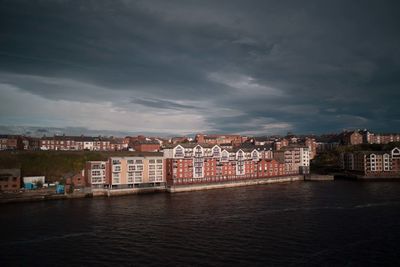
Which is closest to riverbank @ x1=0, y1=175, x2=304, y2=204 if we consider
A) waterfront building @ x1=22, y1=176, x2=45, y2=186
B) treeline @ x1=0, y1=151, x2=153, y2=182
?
waterfront building @ x1=22, y1=176, x2=45, y2=186

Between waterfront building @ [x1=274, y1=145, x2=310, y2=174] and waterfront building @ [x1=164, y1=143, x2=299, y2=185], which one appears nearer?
waterfront building @ [x1=164, y1=143, x2=299, y2=185]

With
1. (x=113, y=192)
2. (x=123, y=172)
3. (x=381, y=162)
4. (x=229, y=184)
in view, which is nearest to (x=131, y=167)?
(x=123, y=172)

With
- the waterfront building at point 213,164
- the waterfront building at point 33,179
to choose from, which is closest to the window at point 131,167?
the waterfront building at point 213,164

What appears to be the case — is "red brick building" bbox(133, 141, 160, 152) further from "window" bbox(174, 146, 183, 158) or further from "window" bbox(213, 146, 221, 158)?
"window" bbox(174, 146, 183, 158)

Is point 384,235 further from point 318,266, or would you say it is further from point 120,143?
point 120,143

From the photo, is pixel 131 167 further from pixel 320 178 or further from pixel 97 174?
pixel 320 178

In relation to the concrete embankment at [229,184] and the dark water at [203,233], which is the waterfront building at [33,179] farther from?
the concrete embankment at [229,184]
